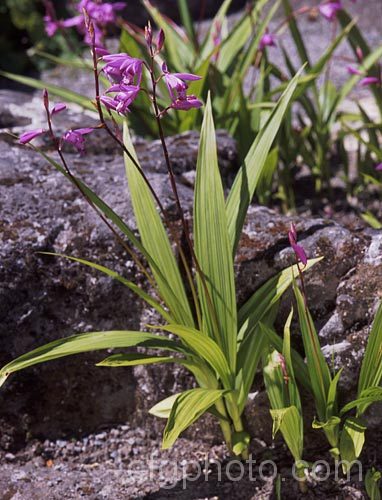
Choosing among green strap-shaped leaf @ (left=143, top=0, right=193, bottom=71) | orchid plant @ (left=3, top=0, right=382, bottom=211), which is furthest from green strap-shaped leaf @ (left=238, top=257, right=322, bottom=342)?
green strap-shaped leaf @ (left=143, top=0, right=193, bottom=71)

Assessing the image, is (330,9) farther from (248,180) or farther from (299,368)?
(299,368)

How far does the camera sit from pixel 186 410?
2201 millimetres

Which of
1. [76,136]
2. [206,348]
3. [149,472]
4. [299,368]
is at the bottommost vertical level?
[149,472]

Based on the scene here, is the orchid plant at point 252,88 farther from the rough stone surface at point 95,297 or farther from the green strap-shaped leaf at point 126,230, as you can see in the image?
the green strap-shaped leaf at point 126,230

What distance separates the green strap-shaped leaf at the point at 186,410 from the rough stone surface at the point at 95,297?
0.38 meters

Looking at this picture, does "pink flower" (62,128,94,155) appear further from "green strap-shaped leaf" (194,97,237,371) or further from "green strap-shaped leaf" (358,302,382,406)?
"green strap-shaped leaf" (358,302,382,406)

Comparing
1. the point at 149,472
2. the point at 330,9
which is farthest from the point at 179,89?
the point at 330,9

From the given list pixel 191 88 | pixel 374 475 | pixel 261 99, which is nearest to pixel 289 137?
pixel 261 99

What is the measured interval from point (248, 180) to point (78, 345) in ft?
2.52

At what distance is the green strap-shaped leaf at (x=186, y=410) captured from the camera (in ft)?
7.06

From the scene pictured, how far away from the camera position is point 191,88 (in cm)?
361

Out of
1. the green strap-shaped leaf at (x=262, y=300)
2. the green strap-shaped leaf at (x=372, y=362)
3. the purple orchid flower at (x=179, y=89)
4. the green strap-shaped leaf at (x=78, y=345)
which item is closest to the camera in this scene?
the purple orchid flower at (x=179, y=89)

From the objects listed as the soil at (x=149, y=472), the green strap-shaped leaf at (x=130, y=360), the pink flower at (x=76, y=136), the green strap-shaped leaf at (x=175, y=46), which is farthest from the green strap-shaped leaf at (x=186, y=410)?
the green strap-shaped leaf at (x=175, y=46)

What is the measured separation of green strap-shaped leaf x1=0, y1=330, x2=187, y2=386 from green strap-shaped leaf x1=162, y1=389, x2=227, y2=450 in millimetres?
183
